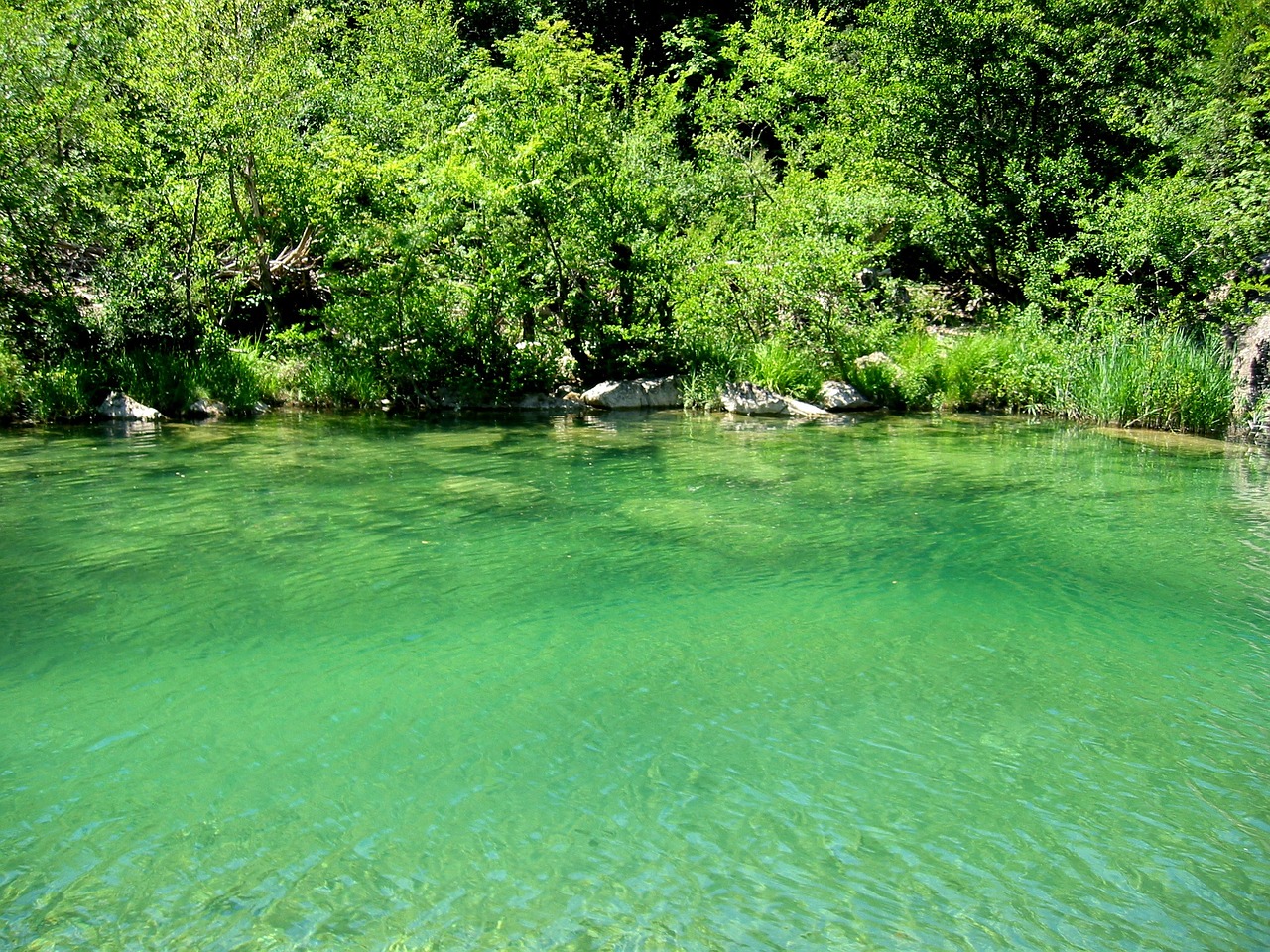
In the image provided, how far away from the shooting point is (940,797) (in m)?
3.64

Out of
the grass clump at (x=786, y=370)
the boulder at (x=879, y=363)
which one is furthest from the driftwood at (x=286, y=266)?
the boulder at (x=879, y=363)

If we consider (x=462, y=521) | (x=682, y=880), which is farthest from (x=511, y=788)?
(x=462, y=521)

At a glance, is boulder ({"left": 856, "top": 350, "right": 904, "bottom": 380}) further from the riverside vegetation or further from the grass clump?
the grass clump

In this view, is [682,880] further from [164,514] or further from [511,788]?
[164,514]

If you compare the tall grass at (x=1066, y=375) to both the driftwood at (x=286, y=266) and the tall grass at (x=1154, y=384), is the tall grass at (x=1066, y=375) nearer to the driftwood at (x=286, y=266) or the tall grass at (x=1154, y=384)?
the tall grass at (x=1154, y=384)

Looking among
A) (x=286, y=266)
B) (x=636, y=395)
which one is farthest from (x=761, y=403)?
(x=286, y=266)

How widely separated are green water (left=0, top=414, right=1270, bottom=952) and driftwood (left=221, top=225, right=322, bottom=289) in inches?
380

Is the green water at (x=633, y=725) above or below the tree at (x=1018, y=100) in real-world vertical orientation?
below

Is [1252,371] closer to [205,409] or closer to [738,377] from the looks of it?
[738,377]

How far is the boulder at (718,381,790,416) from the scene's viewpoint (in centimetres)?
1600

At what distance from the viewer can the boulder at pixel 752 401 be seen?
1600cm

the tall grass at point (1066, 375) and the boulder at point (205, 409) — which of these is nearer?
the tall grass at point (1066, 375)

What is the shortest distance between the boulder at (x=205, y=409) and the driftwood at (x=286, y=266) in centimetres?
286

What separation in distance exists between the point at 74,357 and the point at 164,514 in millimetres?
8486
